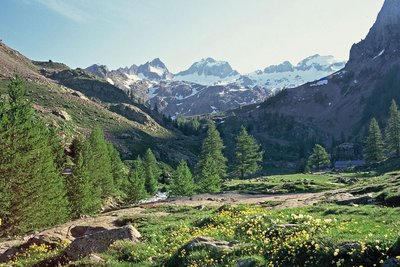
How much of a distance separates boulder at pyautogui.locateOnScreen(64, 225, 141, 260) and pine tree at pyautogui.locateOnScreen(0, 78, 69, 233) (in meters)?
16.3

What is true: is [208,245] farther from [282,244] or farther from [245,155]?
[245,155]

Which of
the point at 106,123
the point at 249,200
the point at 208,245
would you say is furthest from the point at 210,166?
the point at 106,123

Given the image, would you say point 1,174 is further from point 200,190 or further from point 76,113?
point 76,113

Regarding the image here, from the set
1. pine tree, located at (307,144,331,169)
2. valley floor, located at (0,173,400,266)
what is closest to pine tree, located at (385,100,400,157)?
pine tree, located at (307,144,331,169)

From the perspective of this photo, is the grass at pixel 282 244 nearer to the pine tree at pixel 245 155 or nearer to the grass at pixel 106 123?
the pine tree at pixel 245 155

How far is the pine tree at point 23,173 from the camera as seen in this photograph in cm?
3294

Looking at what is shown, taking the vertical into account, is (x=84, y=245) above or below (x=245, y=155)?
above

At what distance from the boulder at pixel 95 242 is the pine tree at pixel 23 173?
16263 millimetres

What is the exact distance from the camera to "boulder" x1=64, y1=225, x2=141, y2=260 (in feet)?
58.1

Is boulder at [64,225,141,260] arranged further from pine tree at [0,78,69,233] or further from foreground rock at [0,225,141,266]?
pine tree at [0,78,69,233]

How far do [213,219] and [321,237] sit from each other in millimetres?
11022

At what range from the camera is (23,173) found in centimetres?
3425

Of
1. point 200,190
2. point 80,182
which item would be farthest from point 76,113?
point 80,182

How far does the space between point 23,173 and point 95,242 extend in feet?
62.7
